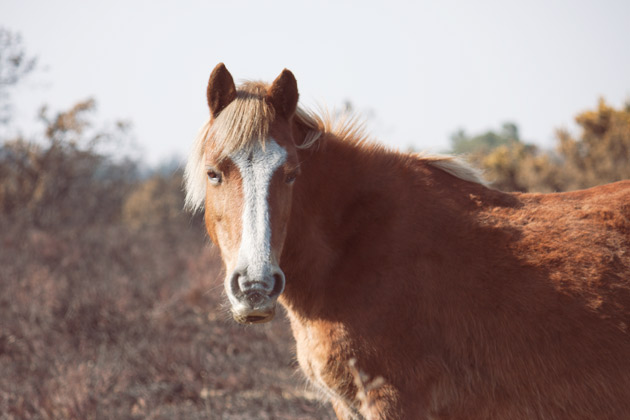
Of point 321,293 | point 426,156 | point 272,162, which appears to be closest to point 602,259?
point 426,156

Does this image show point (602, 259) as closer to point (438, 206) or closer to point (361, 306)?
point (438, 206)

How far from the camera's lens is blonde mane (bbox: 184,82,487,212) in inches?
93.0

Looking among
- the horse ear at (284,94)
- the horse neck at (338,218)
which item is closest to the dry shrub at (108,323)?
the horse neck at (338,218)

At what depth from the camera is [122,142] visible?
1296 cm

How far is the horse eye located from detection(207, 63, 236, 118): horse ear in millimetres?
333

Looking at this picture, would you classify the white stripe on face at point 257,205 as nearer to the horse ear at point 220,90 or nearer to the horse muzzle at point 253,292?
the horse muzzle at point 253,292

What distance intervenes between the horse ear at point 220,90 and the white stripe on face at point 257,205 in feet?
1.26

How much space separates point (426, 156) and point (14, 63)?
1154 centimetres

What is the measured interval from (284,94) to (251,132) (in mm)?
362

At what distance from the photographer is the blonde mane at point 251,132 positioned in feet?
7.75

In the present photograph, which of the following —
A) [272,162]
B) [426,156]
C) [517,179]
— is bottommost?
[272,162]

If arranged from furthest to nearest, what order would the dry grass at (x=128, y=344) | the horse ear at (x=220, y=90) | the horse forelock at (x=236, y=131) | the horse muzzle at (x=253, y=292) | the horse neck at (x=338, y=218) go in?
the dry grass at (x=128, y=344) → the horse neck at (x=338, y=218) → the horse ear at (x=220, y=90) → the horse forelock at (x=236, y=131) → the horse muzzle at (x=253, y=292)

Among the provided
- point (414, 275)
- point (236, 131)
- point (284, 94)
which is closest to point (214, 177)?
point (236, 131)

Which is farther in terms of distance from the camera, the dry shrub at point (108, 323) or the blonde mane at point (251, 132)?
the dry shrub at point (108, 323)
